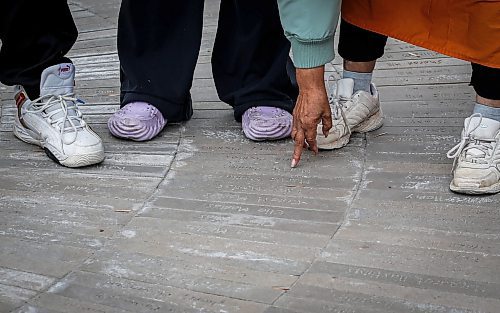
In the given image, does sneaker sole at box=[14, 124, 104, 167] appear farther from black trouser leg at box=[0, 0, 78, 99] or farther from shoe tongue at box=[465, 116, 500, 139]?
shoe tongue at box=[465, 116, 500, 139]

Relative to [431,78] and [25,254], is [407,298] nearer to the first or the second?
[25,254]

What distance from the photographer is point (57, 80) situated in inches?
97.6

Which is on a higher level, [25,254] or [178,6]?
[178,6]

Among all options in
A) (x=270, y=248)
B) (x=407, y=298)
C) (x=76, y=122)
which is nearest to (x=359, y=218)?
(x=270, y=248)

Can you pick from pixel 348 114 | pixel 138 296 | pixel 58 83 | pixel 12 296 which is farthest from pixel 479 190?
pixel 58 83

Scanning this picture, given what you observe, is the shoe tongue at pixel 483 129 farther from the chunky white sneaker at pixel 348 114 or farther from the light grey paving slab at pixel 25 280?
the light grey paving slab at pixel 25 280

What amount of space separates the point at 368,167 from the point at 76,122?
81cm

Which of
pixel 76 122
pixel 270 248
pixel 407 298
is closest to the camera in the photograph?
pixel 407 298

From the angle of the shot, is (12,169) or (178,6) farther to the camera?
(178,6)

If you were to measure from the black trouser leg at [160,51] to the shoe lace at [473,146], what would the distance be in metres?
0.83

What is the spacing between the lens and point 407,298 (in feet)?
5.30

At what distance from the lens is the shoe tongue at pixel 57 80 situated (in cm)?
246

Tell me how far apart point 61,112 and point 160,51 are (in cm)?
35

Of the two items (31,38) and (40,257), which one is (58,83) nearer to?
(31,38)
